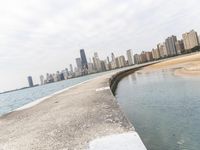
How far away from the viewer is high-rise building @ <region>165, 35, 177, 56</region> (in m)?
180

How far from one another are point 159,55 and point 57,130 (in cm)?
19035

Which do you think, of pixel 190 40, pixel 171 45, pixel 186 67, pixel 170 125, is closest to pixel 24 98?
pixel 186 67

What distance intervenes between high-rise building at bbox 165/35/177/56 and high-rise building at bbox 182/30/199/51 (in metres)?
16.5

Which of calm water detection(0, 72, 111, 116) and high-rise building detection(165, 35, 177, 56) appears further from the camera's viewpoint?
high-rise building detection(165, 35, 177, 56)

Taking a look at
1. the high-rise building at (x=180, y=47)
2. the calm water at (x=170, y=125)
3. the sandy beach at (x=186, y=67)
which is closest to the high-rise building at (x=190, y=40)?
the high-rise building at (x=180, y=47)

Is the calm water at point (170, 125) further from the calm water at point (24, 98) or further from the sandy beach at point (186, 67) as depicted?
the calm water at point (24, 98)

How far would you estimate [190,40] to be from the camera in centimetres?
15975

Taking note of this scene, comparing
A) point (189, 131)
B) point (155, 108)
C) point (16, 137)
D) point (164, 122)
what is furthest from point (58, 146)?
point (155, 108)

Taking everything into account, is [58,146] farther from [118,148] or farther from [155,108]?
[155,108]

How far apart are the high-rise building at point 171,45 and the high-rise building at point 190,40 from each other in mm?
16471

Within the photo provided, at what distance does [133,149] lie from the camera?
483 centimetres

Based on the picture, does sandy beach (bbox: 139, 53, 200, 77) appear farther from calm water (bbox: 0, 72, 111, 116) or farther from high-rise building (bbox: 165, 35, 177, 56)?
high-rise building (bbox: 165, 35, 177, 56)

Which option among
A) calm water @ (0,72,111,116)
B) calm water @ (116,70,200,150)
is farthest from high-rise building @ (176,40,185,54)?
calm water @ (116,70,200,150)

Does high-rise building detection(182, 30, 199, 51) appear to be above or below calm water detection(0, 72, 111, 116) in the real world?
above
